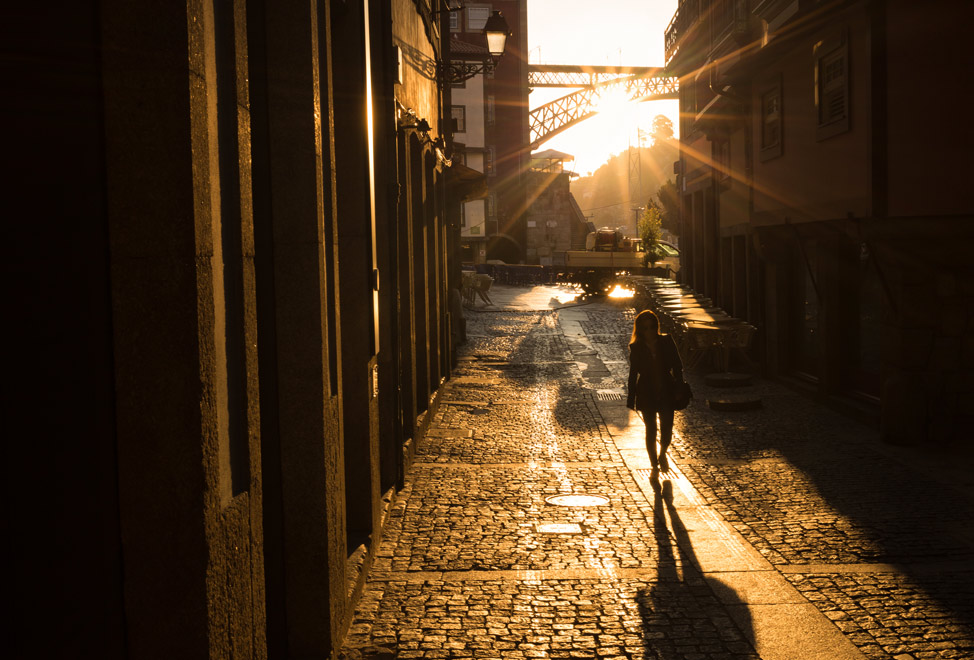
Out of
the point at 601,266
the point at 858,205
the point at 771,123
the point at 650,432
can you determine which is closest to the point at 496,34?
the point at 771,123

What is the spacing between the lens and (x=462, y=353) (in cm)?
2211

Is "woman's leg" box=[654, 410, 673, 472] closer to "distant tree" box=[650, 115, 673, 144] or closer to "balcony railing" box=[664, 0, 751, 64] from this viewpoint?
"balcony railing" box=[664, 0, 751, 64]

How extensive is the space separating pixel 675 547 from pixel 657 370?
3026mm

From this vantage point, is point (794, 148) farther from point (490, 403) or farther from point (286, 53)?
point (286, 53)

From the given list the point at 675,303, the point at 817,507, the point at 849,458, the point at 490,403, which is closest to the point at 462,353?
the point at 675,303

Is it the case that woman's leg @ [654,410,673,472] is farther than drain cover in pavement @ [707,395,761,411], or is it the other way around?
drain cover in pavement @ [707,395,761,411]

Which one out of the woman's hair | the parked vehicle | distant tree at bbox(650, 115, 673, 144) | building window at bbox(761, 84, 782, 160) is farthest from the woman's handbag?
distant tree at bbox(650, 115, 673, 144)

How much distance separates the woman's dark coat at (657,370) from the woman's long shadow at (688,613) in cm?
281

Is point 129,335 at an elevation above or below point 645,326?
above

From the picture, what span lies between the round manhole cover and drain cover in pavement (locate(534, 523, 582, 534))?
0.72 meters

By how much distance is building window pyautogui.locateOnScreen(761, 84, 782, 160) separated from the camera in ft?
53.6

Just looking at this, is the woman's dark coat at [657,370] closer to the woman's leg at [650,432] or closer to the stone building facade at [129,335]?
the woman's leg at [650,432]

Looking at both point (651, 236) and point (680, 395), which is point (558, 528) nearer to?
point (680, 395)

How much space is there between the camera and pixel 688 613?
5.97 m
